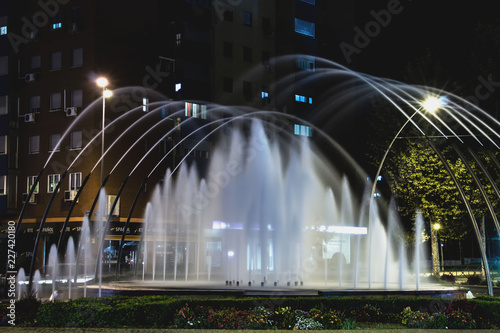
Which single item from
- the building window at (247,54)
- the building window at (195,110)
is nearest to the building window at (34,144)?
the building window at (195,110)

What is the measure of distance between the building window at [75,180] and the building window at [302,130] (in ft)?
93.6

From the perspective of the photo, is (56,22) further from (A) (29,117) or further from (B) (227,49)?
(B) (227,49)

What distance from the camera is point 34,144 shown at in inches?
2275

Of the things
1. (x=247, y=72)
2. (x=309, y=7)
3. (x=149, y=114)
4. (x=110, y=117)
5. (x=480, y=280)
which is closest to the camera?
(x=480, y=280)

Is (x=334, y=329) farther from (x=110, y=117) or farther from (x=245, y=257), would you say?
(x=110, y=117)

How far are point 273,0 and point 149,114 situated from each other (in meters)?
22.7

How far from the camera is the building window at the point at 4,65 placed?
5883 cm

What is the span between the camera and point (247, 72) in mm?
70000

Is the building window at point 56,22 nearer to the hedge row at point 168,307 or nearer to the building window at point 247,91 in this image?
the building window at point 247,91

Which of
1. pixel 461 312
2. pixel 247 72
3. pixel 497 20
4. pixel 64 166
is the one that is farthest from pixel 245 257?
pixel 247 72

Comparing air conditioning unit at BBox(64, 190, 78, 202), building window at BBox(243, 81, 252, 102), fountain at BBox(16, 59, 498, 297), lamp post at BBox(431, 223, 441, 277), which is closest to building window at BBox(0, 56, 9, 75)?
fountain at BBox(16, 59, 498, 297)

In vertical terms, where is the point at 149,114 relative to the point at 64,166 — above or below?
above

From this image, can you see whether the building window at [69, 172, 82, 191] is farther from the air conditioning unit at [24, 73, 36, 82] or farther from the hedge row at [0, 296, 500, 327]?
the hedge row at [0, 296, 500, 327]

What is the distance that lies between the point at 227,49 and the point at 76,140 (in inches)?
781
